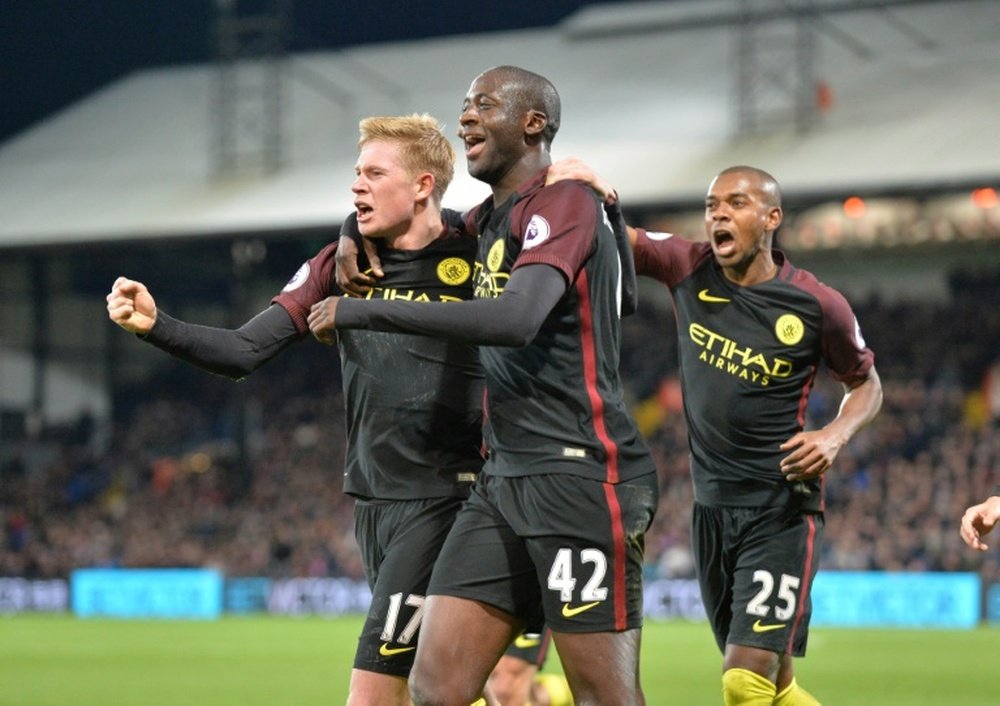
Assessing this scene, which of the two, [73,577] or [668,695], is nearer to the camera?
[668,695]

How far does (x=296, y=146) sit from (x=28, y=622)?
428 inches

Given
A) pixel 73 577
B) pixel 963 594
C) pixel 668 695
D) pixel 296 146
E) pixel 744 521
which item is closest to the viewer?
pixel 744 521

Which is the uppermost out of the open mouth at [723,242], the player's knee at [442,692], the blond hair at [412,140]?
the blond hair at [412,140]

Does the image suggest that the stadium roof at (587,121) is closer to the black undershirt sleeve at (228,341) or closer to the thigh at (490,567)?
the black undershirt sleeve at (228,341)

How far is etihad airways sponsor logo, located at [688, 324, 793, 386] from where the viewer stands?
22.6ft

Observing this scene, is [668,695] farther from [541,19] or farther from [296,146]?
[541,19]

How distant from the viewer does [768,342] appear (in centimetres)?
692

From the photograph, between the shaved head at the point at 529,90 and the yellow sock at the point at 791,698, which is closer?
the shaved head at the point at 529,90

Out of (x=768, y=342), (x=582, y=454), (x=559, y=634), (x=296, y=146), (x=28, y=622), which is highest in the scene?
(x=296, y=146)

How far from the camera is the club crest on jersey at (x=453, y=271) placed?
586 centimetres

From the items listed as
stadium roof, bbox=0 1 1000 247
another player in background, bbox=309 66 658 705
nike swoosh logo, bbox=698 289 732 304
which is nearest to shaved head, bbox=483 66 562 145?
another player in background, bbox=309 66 658 705

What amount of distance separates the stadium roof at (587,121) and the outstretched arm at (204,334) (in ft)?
58.5

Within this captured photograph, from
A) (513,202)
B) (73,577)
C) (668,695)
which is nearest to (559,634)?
(513,202)

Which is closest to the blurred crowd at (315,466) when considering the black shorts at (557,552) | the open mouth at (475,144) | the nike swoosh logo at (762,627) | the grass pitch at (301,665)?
the grass pitch at (301,665)
